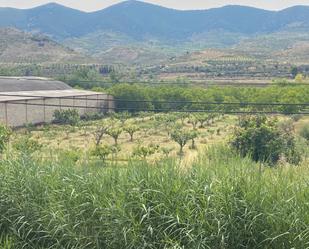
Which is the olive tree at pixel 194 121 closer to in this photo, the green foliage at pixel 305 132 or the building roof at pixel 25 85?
the green foliage at pixel 305 132

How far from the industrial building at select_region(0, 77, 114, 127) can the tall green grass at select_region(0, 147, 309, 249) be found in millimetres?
24059

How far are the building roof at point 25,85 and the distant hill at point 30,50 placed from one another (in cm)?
7207

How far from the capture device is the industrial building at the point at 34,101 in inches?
1832

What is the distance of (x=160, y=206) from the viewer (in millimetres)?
8914

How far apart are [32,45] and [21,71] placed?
51168 millimetres

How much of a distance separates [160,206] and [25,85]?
58.2m

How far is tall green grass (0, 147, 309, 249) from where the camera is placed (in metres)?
8.54

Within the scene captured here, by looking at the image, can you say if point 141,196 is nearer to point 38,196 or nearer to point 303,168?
point 38,196

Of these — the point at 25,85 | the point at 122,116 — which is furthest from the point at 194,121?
the point at 25,85

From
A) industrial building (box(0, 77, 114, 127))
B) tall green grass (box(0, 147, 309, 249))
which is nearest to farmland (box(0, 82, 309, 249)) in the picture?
tall green grass (box(0, 147, 309, 249))

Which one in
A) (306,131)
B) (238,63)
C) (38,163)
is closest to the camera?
(38,163)

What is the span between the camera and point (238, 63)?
5098 inches

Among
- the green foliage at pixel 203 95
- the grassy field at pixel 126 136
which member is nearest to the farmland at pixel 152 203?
the grassy field at pixel 126 136

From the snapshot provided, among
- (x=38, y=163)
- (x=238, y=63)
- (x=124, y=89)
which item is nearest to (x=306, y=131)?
(x=124, y=89)
